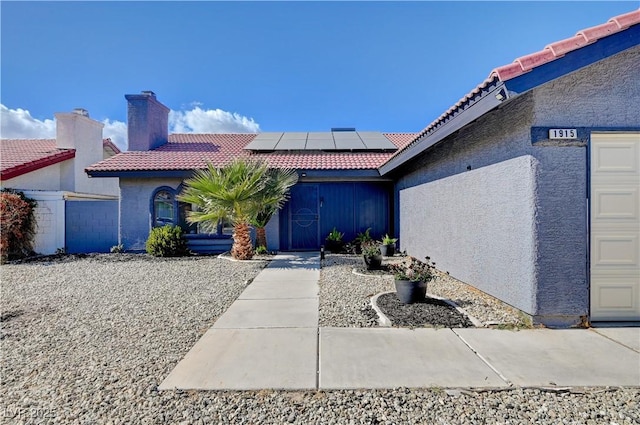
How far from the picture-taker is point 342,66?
13.1m

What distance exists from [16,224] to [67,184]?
491 centimetres

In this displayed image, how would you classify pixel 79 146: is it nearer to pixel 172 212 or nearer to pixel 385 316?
pixel 172 212

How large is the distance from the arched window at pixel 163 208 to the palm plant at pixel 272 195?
10.9 feet

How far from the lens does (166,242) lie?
34.2ft

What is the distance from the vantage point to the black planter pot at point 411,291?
5.10 m

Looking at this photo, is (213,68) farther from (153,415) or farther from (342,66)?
(153,415)

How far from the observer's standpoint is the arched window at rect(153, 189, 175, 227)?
1141 centimetres

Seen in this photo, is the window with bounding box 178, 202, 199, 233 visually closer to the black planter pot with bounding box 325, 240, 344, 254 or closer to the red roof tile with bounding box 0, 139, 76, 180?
the black planter pot with bounding box 325, 240, 344, 254

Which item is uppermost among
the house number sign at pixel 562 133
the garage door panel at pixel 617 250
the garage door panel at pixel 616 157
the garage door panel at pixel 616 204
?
the house number sign at pixel 562 133

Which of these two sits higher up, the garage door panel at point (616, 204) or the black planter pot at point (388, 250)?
the garage door panel at point (616, 204)

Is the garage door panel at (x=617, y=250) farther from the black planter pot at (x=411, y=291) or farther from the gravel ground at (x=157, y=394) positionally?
the black planter pot at (x=411, y=291)

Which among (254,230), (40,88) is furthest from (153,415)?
(40,88)

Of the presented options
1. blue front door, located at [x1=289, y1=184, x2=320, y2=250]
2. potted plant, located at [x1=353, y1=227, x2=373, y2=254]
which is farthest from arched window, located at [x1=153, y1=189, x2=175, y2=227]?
potted plant, located at [x1=353, y1=227, x2=373, y2=254]

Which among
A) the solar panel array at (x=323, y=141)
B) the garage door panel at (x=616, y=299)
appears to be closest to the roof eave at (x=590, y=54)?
the garage door panel at (x=616, y=299)
